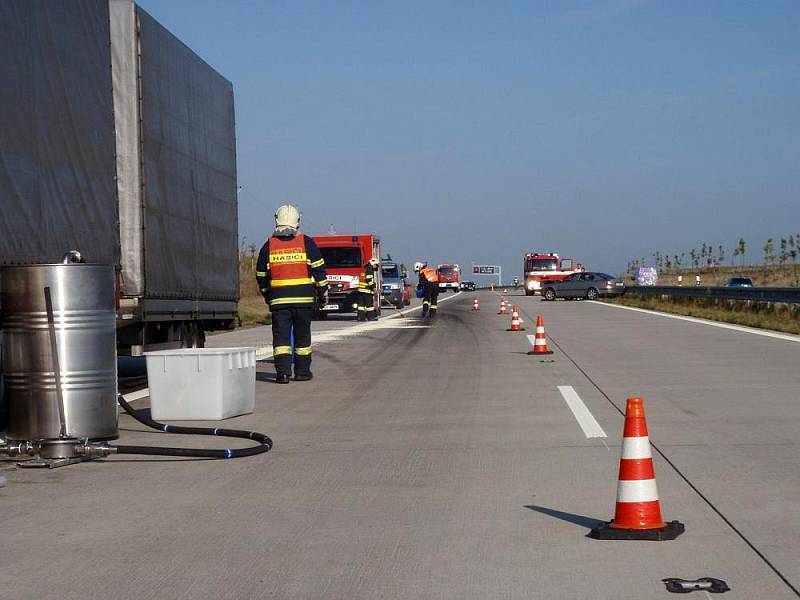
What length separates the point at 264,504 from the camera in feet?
24.8

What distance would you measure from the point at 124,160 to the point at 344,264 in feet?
82.7

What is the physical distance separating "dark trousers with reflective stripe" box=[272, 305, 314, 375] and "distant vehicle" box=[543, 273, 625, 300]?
4388 centimetres

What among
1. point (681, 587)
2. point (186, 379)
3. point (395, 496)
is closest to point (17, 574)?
point (395, 496)

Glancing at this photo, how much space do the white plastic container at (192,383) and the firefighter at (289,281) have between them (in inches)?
141

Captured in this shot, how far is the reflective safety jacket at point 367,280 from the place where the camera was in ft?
119

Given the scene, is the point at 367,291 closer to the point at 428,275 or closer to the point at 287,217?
the point at 428,275

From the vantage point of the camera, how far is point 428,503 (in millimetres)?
7484

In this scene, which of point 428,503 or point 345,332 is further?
point 345,332

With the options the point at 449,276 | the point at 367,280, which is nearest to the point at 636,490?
the point at 367,280

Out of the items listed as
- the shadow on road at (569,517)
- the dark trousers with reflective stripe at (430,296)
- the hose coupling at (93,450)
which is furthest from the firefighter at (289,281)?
the dark trousers with reflective stripe at (430,296)

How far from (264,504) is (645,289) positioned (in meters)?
51.2

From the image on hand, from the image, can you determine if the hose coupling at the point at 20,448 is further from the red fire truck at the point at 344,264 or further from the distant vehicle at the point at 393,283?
the distant vehicle at the point at 393,283

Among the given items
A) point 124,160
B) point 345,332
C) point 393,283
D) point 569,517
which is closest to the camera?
point 569,517

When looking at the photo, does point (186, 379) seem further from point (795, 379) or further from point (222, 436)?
point (795, 379)
